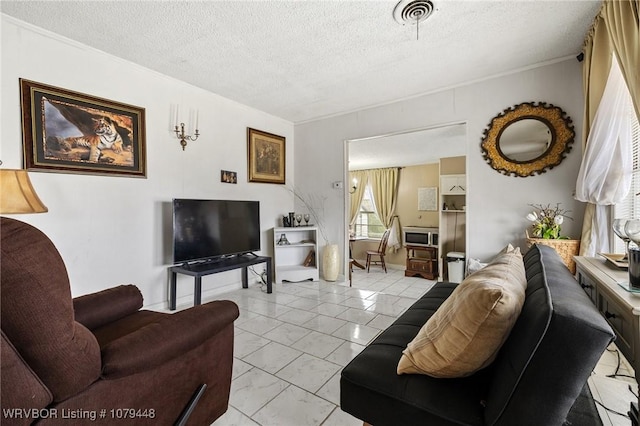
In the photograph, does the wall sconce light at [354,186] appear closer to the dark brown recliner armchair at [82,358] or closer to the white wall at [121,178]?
the white wall at [121,178]

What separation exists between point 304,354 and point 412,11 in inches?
108

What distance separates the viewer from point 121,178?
2.85m

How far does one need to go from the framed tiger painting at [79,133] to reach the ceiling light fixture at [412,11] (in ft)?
8.76

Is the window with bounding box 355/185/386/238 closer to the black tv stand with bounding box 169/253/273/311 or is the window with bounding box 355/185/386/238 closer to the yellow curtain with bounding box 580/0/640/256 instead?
the black tv stand with bounding box 169/253/273/311

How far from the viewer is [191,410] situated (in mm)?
1273

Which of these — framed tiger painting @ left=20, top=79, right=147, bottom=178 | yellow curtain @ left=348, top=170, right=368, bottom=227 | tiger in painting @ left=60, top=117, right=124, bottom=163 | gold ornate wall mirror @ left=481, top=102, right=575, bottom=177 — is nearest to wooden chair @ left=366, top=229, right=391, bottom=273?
yellow curtain @ left=348, top=170, right=368, bottom=227

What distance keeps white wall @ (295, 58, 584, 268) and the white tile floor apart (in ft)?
4.25

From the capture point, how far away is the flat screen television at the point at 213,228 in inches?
122

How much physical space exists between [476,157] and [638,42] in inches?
76.2

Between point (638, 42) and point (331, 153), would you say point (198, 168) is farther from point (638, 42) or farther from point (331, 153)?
point (638, 42)

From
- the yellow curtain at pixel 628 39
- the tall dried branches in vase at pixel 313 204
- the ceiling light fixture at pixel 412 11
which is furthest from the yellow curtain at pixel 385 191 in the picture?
the yellow curtain at pixel 628 39

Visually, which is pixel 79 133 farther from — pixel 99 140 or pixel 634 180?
pixel 634 180

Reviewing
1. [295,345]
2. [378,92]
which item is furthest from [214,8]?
[295,345]

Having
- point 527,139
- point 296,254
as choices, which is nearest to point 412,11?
point 527,139
